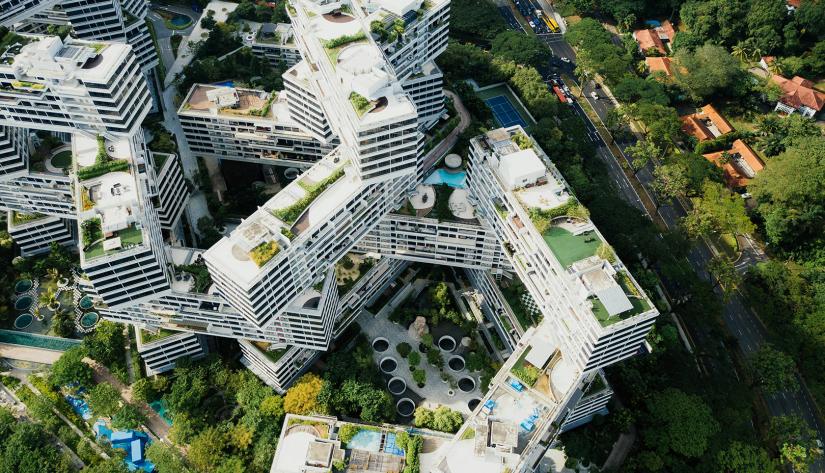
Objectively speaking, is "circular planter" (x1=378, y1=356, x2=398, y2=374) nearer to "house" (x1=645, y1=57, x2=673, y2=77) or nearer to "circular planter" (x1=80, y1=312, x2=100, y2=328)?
"circular planter" (x1=80, y1=312, x2=100, y2=328)

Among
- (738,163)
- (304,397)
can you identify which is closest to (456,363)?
(304,397)

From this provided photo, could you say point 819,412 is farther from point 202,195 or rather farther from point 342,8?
point 202,195

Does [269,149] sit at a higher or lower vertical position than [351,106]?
lower

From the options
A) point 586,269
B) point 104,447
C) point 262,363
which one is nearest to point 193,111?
point 262,363

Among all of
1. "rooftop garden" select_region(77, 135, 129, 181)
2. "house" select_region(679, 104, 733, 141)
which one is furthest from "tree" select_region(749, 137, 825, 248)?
"rooftop garden" select_region(77, 135, 129, 181)

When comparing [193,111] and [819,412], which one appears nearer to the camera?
[819,412]

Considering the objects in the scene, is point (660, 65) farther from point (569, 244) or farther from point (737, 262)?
point (569, 244)
